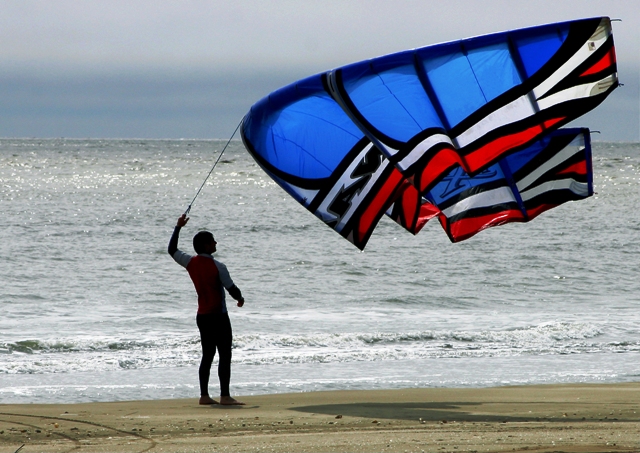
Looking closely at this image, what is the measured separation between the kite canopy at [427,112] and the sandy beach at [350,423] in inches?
63.7

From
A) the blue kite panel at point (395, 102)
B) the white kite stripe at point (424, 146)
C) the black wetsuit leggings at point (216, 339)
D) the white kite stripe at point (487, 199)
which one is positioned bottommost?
the black wetsuit leggings at point (216, 339)

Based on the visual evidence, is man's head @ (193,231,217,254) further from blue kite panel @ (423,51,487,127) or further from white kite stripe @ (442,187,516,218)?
white kite stripe @ (442,187,516,218)

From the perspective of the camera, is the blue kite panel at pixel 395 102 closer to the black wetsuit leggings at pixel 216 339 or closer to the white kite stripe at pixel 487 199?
the white kite stripe at pixel 487 199

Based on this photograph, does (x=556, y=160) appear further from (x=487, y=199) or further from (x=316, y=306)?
(x=316, y=306)

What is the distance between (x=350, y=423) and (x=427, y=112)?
2657 millimetres

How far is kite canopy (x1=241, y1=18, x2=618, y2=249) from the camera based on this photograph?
7000mm

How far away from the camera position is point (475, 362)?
10.4m

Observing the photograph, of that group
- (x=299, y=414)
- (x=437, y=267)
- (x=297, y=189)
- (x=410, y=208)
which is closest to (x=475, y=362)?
(x=410, y=208)

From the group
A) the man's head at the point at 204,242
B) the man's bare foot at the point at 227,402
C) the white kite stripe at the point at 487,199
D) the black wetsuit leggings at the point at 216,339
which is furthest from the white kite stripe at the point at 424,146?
the man's bare foot at the point at 227,402

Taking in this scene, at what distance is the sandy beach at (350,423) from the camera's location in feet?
17.3

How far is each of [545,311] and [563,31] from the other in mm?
8598

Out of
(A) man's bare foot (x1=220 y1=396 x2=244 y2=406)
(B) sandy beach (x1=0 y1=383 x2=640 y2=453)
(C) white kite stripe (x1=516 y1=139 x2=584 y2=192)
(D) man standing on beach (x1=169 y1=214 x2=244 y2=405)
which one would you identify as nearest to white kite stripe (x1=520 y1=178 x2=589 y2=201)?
(C) white kite stripe (x1=516 y1=139 x2=584 y2=192)

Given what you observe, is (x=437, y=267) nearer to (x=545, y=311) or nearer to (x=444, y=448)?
(x=545, y=311)

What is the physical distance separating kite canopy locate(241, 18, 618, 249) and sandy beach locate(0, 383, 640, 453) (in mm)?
1619
